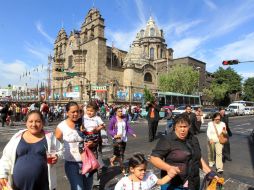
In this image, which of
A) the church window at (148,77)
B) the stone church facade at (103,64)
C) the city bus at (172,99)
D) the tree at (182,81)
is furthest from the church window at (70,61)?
the city bus at (172,99)

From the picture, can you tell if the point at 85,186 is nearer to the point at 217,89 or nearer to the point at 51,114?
the point at 51,114

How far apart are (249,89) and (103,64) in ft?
166

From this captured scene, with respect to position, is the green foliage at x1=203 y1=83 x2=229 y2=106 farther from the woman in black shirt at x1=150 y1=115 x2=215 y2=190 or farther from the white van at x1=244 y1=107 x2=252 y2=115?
the woman in black shirt at x1=150 y1=115 x2=215 y2=190

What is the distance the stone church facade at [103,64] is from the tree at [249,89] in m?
17.1

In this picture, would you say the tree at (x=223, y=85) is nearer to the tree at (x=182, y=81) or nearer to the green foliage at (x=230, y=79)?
the green foliage at (x=230, y=79)

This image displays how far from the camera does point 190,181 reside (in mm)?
3512

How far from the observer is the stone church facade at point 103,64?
4778 cm

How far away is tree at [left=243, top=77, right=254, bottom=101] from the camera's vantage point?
83.0m

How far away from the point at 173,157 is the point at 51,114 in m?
25.0

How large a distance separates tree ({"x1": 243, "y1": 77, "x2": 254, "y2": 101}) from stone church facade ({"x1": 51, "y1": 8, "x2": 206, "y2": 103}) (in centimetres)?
1712

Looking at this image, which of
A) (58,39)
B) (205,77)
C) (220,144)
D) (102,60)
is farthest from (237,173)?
(205,77)

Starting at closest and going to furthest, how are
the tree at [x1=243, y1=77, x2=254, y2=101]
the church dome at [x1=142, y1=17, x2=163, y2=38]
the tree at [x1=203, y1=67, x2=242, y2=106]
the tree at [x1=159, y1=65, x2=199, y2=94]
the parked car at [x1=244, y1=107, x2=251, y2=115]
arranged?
the parked car at [x1=244, y1=107, x2=251, y2=115] → the tree at [x1=159, y1=65, x2=199, y2=94] → the tree at [x1=203, y1=67, x2=242, y2=106] → the church dome at [x1=142, y1=17, x2=163, y2=38] → the tree at [x1=243, y1=77, x2=254, y2=101]

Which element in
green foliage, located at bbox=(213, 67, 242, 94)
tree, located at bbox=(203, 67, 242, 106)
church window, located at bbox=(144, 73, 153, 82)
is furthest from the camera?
green foliage, located at bbox=(213, 67, 242, 94)

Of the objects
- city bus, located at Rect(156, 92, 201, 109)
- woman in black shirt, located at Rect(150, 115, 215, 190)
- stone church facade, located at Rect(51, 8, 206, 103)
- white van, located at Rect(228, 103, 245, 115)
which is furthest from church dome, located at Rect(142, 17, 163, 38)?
woman in black shirt, located at Rect(150, 115, 215, 190)
